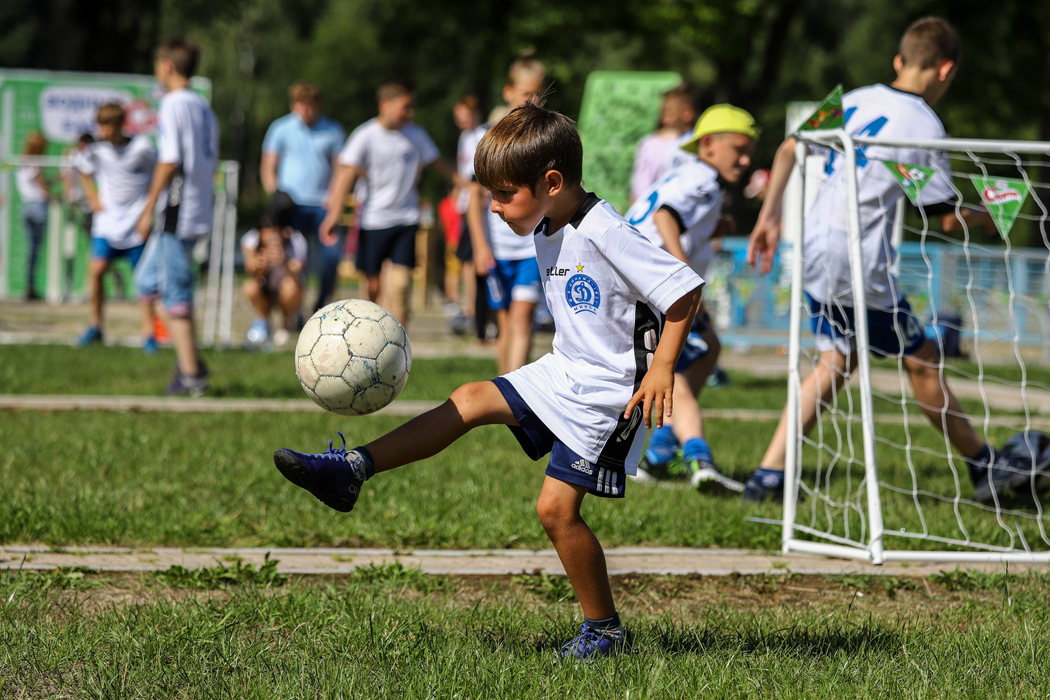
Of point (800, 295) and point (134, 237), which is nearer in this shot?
point (800, 295)

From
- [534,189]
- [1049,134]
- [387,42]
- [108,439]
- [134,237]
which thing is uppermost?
[387,42]

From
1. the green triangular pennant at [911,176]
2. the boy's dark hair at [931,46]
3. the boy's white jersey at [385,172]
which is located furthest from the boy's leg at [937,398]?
the boy's white jersey at [385,172]

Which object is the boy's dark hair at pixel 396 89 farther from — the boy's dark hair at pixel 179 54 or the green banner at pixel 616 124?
the green banner at pixel 616 124

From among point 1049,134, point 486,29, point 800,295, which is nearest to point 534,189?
point 800,295

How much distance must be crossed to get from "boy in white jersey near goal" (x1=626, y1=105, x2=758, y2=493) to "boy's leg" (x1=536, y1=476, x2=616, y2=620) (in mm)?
2295

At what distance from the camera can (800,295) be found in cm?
483

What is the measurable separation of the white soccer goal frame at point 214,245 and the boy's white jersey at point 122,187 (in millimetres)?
1355

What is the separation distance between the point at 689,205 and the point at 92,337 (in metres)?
7.52

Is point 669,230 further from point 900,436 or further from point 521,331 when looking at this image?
point 900,436

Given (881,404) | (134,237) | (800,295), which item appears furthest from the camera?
(134,237)

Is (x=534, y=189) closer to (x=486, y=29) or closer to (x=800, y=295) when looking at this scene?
(x=800, y=295)

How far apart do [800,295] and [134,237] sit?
7.20 metres

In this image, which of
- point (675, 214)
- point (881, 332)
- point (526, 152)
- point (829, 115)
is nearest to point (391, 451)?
point (526, 152)

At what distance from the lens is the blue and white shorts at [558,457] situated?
3.14 meters
